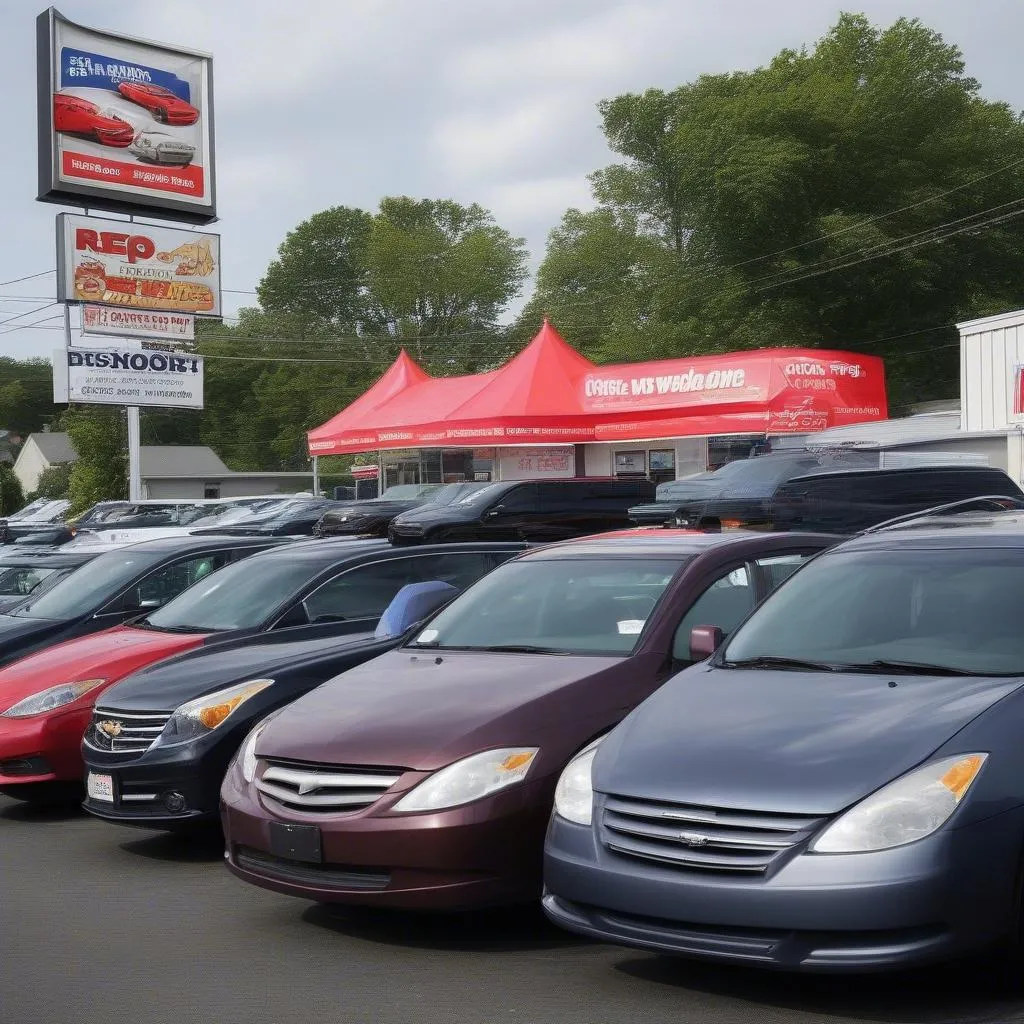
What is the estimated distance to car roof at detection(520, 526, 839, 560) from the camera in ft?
22.6

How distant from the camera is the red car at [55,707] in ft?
28.0

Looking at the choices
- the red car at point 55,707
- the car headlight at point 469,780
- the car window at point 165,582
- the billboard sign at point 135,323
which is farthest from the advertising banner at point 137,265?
the car headlight at point 469,780

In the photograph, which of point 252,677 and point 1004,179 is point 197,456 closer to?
point 1004,179

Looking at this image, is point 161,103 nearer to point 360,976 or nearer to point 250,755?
point 250,755

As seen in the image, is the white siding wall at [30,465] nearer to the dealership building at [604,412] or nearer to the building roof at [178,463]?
the building roof at [178,463]

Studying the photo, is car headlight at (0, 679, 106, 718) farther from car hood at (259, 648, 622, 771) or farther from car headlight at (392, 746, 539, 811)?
car headlight at (392, 746, 539, 811)

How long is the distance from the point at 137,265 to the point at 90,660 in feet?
98.4

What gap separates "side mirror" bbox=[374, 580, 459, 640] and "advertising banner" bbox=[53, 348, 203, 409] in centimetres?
3100

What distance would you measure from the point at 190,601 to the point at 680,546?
4245mm

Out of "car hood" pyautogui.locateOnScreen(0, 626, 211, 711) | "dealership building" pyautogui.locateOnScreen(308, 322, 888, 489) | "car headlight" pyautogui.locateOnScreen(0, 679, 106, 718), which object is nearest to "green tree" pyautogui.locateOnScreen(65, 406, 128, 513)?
"dealership building" pyautogui.locateOnScreen(308, 322, 888, 489)

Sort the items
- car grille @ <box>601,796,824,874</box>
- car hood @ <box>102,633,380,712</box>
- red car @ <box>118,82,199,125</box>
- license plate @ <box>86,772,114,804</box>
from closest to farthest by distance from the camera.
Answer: car grille @ <box>601,796,824,874</box> < license plate @ <box>86,772,114,804</box> < car hood @ <box>102,633,380,712</box> < red car @ <box>118,82,199,125</box>

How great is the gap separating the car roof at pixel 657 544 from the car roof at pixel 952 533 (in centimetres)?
73

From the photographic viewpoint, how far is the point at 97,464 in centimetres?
4856

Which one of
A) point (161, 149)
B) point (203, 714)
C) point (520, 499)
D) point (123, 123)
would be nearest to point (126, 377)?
point (161, 149)
